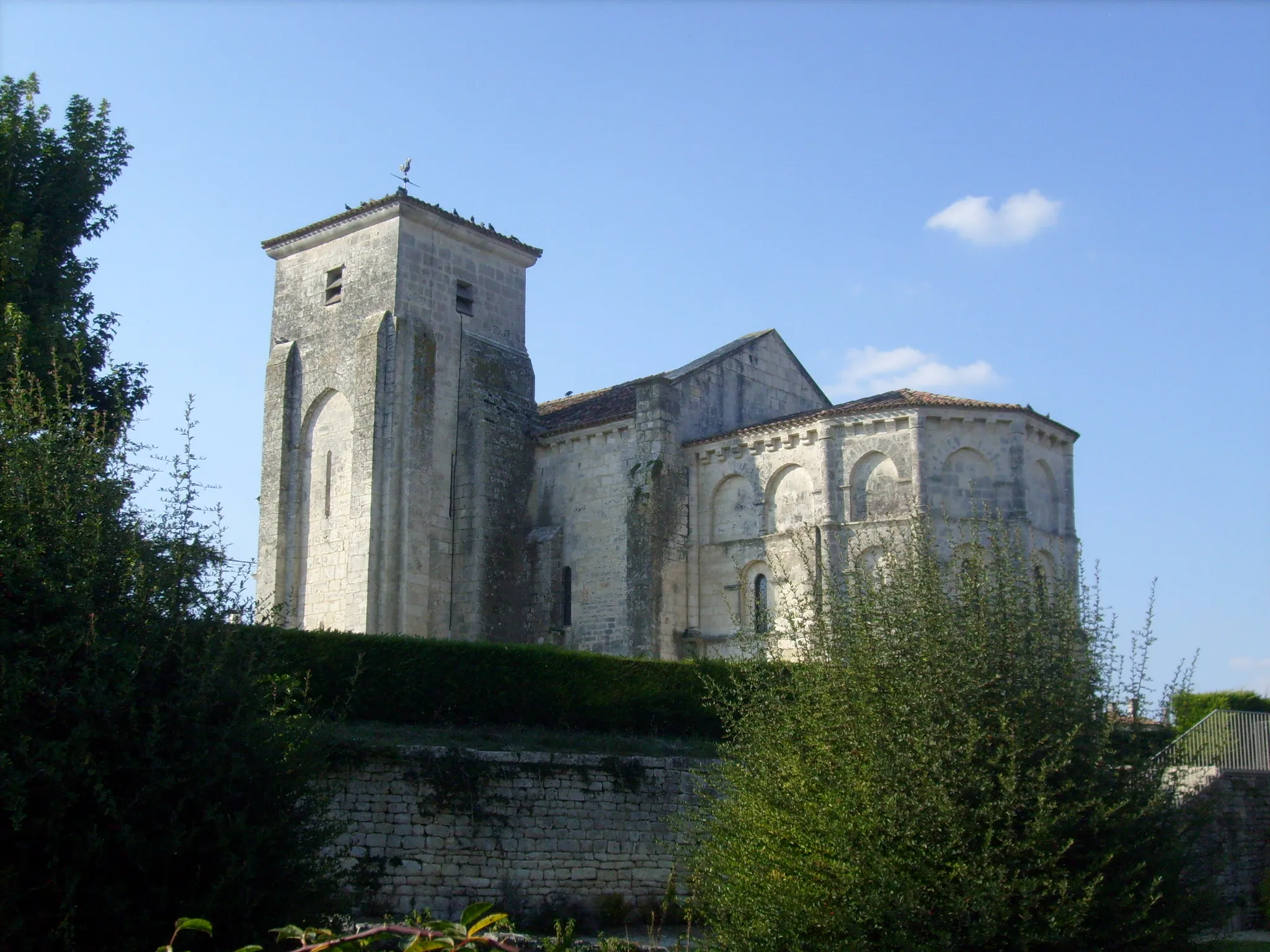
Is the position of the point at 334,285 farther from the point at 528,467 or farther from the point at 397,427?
the point at 528,467

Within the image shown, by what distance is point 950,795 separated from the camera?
10.7 m

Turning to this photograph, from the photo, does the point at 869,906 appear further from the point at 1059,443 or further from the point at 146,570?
the point at 1059,443

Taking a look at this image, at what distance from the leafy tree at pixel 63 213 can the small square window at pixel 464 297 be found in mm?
9450

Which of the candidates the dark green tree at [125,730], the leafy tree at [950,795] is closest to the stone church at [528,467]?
the leafy tree at [950,795]

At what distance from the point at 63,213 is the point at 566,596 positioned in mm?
12911

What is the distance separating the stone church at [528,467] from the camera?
83.6 feet

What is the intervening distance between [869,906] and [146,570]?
655 centimetres

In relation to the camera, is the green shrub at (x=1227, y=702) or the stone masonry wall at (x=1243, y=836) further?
the green shrub at (x=1227, y=702)

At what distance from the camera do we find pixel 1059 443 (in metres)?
26.6

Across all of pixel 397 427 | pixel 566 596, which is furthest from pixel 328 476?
pixel 566 596

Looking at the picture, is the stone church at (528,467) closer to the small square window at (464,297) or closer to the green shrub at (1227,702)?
the small square window at (464,297)

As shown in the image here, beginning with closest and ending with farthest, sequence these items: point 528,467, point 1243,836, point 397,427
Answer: point 1243,836 → point 397,427 → point 528,467

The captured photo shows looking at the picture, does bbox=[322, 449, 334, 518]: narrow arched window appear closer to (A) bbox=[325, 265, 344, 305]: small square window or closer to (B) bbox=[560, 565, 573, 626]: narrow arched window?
(A) bbox=[325, 265, 344, 305]: small square window

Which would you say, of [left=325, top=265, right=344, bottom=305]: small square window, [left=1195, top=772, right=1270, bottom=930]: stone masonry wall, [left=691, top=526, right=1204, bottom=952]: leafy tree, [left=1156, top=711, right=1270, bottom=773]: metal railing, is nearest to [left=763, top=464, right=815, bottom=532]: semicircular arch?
[left=1156, top=711, right=1270, bottom=773]: metal railing
